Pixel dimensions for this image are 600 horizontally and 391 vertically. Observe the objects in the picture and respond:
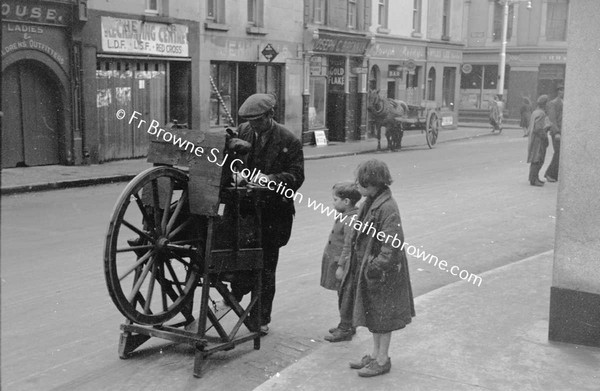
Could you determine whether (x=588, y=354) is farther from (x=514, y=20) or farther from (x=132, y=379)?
(x=514, y=20)

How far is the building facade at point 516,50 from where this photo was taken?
1752 inches

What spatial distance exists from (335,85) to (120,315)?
21.7m

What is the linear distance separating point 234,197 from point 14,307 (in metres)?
2.21

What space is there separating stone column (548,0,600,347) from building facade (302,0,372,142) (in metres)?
19.5

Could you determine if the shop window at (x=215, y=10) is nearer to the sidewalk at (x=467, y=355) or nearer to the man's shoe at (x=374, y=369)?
the sidewalk at (x=467, y=355)

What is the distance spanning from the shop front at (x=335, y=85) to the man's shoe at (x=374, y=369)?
792 inches

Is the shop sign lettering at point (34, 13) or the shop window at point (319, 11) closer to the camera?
the shop sign lettering at point (34, 13)

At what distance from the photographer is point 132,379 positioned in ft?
14.9

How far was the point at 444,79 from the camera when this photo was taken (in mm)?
36844

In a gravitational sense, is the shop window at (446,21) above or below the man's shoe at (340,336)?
above

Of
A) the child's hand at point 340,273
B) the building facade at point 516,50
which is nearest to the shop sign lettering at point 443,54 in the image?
the building facade at point 516,50

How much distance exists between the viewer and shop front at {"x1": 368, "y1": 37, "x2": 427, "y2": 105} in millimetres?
29141

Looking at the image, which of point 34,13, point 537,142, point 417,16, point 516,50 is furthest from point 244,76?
point 516,50

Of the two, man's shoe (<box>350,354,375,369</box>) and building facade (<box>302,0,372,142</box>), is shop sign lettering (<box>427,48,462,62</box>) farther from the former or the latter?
man's shoe (<box>350,354,375,369</box>)
